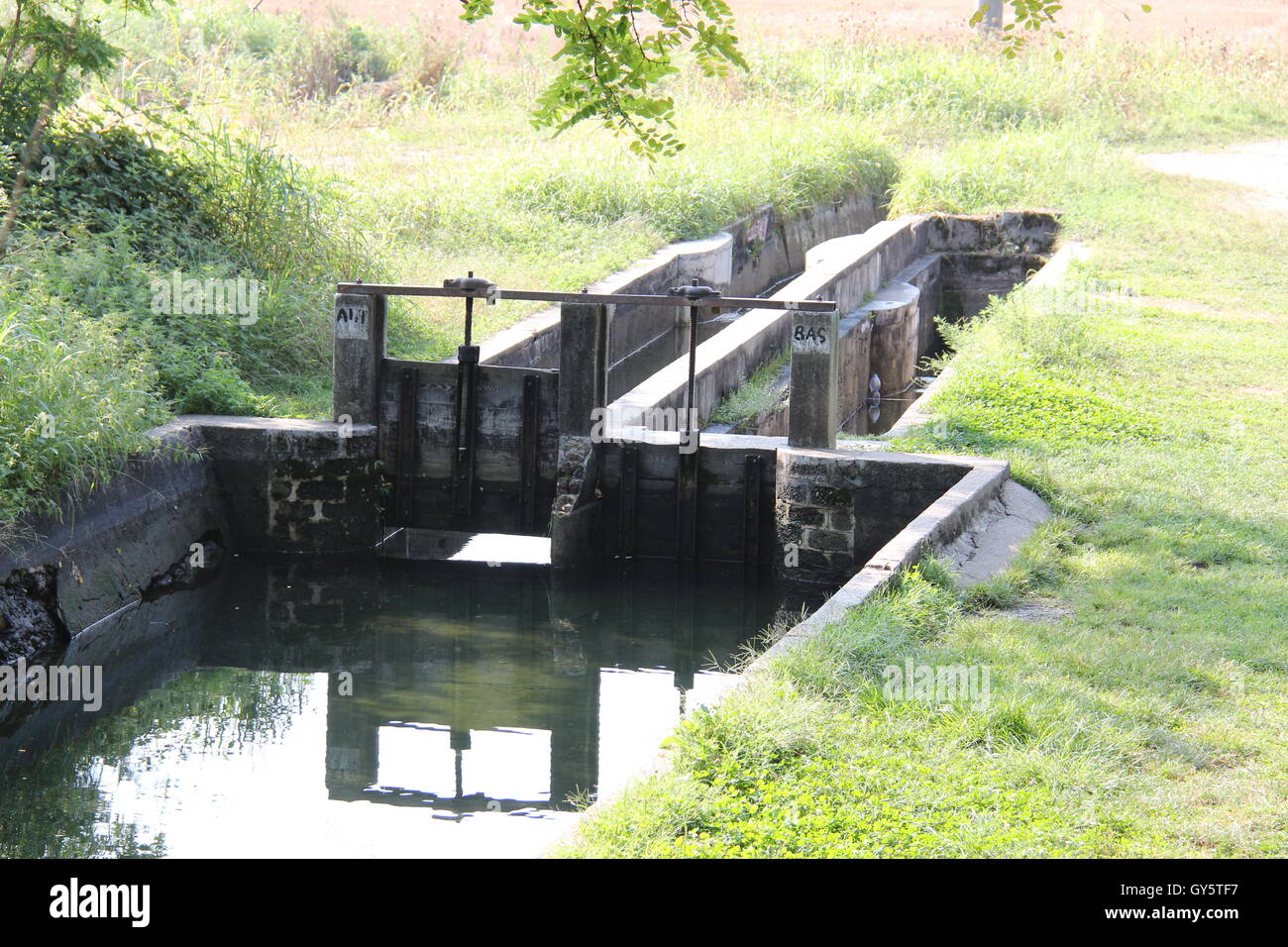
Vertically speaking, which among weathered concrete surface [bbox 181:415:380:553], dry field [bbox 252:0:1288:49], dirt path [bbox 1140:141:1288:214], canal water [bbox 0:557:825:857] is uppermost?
dry field [bbox 252:0:1288:49]

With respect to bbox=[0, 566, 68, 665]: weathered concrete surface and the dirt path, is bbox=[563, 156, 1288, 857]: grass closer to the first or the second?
bbox=[0, 566, 68, 665]: weathered concrete surface

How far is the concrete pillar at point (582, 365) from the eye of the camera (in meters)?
9.58

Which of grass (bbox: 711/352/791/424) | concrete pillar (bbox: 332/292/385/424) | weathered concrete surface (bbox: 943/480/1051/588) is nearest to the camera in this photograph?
weathered concrete surface (bbox: 943/480/1051/588)

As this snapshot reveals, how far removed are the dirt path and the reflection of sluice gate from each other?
45.4 ft

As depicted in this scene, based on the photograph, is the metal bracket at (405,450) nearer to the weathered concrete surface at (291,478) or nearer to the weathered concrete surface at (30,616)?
the weathered concrete surface at (291,478)

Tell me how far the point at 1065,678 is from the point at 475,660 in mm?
3531

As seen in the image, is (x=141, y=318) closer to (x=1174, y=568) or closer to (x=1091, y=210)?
(x=1174, y=568)

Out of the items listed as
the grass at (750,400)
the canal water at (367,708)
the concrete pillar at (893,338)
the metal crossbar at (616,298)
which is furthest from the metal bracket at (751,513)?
the concrete pillar at (893,338)

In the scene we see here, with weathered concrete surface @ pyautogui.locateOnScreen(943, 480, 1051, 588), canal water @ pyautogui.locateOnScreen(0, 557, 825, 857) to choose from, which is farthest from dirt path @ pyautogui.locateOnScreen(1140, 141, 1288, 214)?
canal water @ pyautogui.locateOnScreen(0, 557, 825, 857)

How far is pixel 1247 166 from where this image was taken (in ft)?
71.2

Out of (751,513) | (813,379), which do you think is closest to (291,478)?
(751,513)

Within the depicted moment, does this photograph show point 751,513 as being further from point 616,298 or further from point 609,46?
point 609,46

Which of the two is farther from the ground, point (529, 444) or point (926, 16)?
point (926, 16)

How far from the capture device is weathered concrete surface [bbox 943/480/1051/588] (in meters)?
7.75
